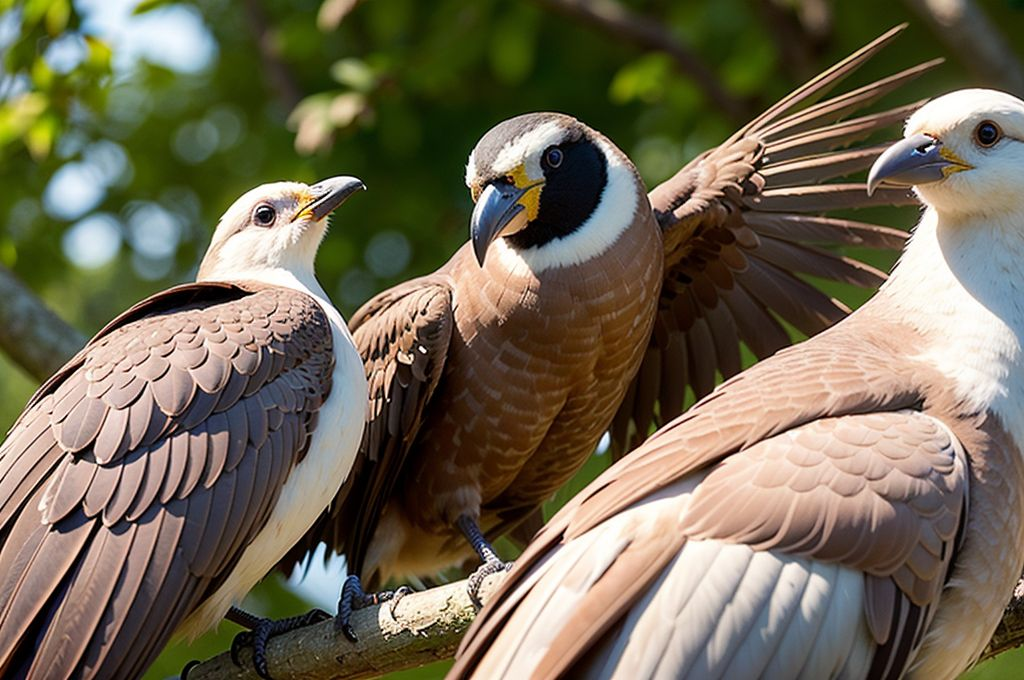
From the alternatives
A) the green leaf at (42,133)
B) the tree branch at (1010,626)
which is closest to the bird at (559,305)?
the tree branch at (1010,626)

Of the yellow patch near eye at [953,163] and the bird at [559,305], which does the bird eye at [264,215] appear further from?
the yellow patch near eye at [953,163]

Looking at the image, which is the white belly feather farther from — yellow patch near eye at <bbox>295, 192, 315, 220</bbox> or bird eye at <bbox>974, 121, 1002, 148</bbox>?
bird eye at <bbox>974, 121, 1002, 148</bbox>

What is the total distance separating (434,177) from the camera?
8297 millimetres

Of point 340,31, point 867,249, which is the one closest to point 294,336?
point 867,249

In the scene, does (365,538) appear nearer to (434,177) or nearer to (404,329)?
(404,329)

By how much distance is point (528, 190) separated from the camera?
17.4 feet

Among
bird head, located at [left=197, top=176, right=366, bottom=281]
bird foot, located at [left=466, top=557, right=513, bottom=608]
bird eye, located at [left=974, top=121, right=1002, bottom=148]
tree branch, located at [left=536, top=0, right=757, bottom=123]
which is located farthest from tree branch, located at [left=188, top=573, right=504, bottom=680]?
tree branch, located at [left=536, top=0, right=757, bottom=123]

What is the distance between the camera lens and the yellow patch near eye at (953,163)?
166 inches

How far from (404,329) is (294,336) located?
2.13 ft

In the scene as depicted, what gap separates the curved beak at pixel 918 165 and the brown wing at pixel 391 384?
1709 mm

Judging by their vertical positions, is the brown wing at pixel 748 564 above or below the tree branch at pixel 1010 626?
above

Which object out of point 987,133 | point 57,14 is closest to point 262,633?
point 987,133

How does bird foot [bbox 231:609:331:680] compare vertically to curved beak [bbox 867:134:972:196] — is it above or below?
below

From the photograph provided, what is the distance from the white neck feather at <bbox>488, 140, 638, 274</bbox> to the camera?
5.37 metres
